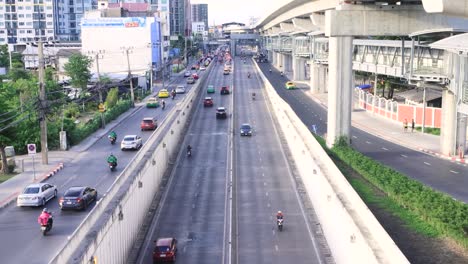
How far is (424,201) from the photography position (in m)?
24.0

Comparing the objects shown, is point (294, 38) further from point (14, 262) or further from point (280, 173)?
point (14, 262)

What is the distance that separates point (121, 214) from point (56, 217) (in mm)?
6451

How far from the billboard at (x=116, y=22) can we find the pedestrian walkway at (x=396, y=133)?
201ft

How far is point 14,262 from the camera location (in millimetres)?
23203

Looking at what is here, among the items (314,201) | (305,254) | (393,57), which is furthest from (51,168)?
(393,57)

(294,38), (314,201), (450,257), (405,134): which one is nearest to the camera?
(450,257)

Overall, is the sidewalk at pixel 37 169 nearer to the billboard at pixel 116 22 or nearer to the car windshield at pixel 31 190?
the car windshield at pixel 31 190

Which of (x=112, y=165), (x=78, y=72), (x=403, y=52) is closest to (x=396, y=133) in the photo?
(x=403, y=52)

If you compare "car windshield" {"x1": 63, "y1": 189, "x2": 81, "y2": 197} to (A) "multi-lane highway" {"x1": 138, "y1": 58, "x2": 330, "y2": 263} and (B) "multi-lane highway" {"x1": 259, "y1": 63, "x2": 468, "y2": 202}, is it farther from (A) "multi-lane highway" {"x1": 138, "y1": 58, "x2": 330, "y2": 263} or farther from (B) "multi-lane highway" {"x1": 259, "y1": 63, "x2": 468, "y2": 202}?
(B) "multi-lane highway" {"x1": 259, "y1": 63, "x2": 468, "y2": 202}

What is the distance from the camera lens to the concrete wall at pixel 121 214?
18.5 m

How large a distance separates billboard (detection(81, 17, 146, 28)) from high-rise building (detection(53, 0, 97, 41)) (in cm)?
5994

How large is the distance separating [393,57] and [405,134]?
7330 mm

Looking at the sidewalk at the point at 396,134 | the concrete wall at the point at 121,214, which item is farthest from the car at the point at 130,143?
the sidewalk at the point at 396,134

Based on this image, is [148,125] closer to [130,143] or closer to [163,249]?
[130,143]
